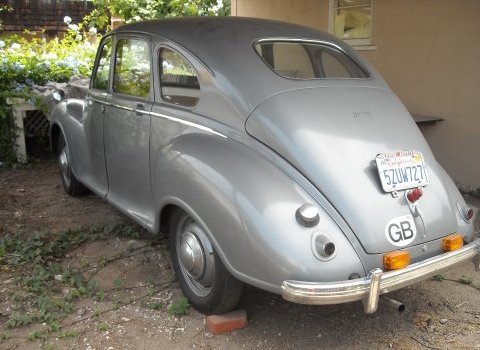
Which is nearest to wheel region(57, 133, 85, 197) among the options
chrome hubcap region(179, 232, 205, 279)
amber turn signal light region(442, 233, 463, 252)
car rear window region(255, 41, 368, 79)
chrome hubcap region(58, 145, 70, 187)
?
chrome hubcap region(58, 145, 70, 187)

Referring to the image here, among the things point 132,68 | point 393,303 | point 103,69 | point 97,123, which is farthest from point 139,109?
point 393,303

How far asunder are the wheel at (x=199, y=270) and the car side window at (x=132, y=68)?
1.10 meters

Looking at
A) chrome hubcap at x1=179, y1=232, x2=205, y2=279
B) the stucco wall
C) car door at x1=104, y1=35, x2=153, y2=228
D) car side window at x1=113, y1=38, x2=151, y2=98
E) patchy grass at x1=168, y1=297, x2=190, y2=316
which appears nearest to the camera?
chrome hubcap at x1=179, y1=232, x2=205, y2=279

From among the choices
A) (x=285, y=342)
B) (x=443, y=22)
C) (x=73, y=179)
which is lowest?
(x=285, y=342)

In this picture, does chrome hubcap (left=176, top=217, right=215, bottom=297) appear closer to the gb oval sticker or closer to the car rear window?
the gb oval sticker

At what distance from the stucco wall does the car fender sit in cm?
363

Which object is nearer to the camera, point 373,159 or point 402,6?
point 373,159

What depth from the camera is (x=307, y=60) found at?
3584mm

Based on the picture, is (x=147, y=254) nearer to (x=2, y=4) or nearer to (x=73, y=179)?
(x=73, y=179)

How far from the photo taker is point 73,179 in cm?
525

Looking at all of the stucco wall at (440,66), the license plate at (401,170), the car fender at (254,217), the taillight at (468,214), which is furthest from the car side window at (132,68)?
the stucco wall at (440,66)

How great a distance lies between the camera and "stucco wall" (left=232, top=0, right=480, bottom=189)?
5488mm

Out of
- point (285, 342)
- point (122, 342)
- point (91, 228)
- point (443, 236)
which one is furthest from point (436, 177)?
point (91, 228)

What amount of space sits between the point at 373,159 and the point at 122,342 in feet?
5.81
